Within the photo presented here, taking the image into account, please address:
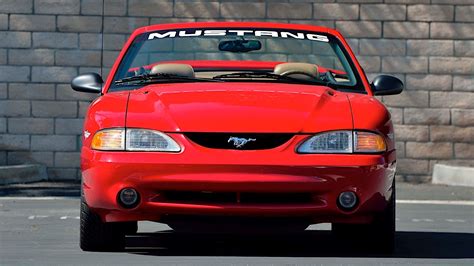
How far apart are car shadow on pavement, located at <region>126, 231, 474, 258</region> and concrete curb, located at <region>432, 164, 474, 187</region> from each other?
6505 millimetres

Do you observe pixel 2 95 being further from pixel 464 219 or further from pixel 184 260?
pixel 184 260

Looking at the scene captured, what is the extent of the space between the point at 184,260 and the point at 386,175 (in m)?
1.19

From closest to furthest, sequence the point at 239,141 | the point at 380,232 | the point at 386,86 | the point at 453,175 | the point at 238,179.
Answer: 1. the point at 238,179
2. the point at 239,141
3. the point at 380,232
4. the point at 386,86
5. the point at 453,175

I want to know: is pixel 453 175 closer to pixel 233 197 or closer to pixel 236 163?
pixel 233 197

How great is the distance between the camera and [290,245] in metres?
8.86

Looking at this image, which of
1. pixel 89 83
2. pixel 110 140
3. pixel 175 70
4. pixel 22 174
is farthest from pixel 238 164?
pixel 22 174

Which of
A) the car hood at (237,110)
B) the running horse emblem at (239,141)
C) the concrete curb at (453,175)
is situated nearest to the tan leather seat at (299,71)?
the car hood at (237,110)

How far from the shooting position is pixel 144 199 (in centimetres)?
776

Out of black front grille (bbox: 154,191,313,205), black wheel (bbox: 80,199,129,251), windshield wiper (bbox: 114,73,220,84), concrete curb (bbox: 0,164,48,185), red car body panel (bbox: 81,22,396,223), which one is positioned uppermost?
windshield wiper (bbox: 114,73,220,84)

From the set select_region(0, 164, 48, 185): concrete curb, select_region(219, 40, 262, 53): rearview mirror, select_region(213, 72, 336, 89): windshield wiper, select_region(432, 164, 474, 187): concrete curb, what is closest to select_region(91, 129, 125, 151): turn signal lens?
select_region(213, 72, 336, 89): windshield wiper

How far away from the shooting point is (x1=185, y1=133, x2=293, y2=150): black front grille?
7.74 m

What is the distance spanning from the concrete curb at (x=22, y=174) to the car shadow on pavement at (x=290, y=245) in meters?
6.59

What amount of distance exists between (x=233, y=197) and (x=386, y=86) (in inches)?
65.1

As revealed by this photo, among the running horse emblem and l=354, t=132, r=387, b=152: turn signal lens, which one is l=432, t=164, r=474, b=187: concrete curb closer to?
l=354, t=132, r=387, b=152: turn signal lens
